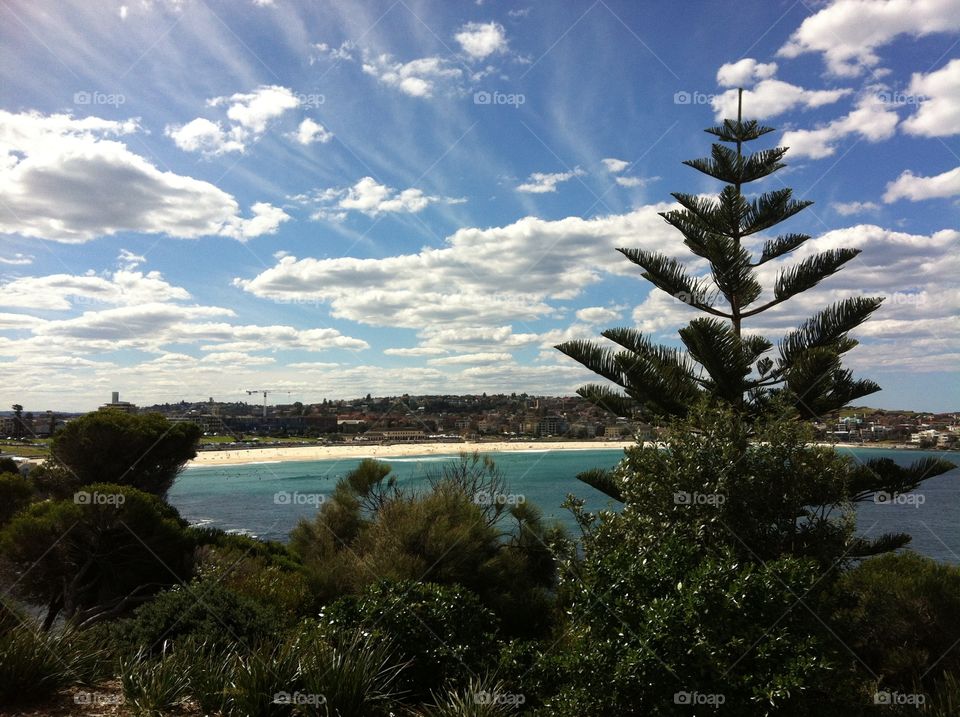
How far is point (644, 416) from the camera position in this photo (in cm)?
984

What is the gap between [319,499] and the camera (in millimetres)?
15406

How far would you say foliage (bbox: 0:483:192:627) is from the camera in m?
9.86

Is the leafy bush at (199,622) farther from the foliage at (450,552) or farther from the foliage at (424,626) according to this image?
the foliage at (450,552)

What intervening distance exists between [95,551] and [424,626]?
696 cm

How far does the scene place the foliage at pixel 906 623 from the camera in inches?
253

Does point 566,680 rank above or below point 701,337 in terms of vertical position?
below

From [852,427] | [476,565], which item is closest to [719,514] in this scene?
[476,565]

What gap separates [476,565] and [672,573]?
17.2 ft

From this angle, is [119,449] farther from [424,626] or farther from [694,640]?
[694,640]

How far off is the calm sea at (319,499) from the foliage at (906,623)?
4.63 feet

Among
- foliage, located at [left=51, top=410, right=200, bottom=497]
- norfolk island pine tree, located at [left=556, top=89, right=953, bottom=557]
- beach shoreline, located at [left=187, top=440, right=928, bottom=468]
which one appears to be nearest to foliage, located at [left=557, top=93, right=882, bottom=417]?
norfolk island pine tree, located at [left=556, top=89, right=953, bottom=557]

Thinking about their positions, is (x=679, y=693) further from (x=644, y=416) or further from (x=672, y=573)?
(x=644, y=416)

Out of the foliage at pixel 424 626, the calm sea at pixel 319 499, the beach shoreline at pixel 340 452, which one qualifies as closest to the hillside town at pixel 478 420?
the calm sea at pixel 319 499

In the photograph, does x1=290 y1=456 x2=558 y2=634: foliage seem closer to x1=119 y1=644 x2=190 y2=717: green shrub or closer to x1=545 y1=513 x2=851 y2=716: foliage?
x1=119 y1=644 x2=190 y2=717: green shrub
